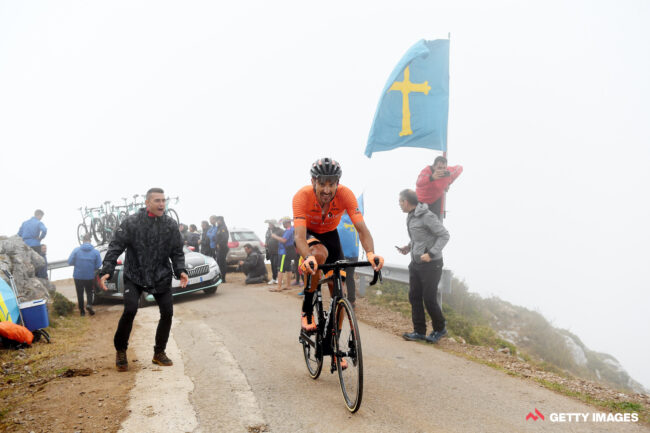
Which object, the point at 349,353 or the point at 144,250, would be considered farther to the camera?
the point at 144,250

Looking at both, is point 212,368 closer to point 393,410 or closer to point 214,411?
point 214,411

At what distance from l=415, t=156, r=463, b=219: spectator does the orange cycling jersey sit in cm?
322

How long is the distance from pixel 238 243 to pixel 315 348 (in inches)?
542

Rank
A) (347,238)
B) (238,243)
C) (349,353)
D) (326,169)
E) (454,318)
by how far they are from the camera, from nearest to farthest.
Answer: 1. (349,353)
2. (326,169)
3. (454,318)
4. (347,238)
5. (238,243)

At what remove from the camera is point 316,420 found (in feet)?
11.8

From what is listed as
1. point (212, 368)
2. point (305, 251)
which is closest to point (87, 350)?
point (212, 368)

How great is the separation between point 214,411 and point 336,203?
228 cm

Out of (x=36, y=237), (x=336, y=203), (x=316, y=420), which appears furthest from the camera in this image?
(x=36, y=237)

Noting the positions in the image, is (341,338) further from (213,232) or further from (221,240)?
(213,232)

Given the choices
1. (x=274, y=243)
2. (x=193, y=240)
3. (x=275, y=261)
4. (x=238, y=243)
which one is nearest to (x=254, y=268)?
(x=275, y=261)

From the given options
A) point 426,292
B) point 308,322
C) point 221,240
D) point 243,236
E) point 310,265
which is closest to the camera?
point 310,265

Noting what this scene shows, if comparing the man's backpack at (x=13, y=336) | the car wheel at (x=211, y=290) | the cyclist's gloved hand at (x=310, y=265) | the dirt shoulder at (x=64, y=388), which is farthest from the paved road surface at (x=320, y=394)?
the car wheel at (x=211, y=290)

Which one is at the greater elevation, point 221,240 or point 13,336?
point 221,240

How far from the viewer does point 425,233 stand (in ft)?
21.8
